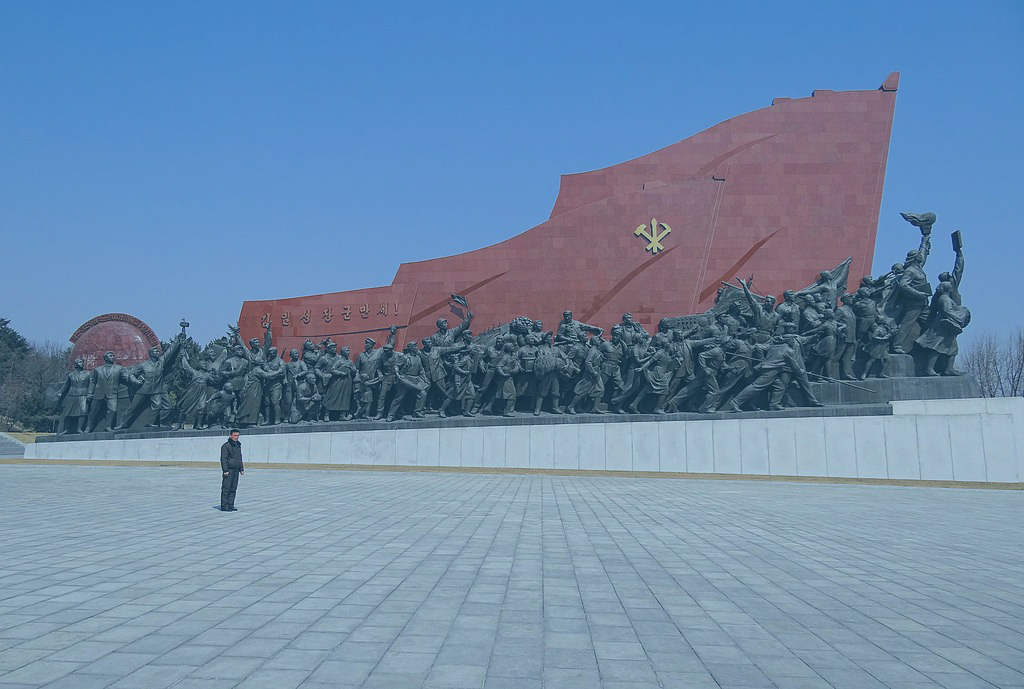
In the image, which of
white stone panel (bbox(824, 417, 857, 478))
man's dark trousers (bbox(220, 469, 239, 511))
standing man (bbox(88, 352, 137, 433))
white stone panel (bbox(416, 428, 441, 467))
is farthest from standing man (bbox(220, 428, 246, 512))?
white stone panel (bbox(824, 417, 857, 478))

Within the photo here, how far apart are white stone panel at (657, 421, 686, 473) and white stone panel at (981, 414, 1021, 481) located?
4.87 m

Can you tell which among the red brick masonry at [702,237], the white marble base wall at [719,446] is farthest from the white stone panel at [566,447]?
the red brick masonry at [702,237]

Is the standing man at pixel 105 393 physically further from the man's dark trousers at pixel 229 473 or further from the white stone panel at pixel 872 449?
the white stone panel at pixel 872 449

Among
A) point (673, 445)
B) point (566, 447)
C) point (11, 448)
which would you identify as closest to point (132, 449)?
point (11, 448)

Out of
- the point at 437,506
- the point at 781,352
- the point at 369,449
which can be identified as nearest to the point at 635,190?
the point at 781,352

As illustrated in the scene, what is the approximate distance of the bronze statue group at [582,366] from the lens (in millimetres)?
13391

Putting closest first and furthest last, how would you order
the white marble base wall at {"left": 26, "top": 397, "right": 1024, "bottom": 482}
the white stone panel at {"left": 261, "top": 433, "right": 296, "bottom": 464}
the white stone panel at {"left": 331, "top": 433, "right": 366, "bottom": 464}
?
the white marble base wall at {"left": 26, "top": 397, "right": 1024, "bottom": 482}, the white stone panel at {"left": 331, "top": 433, "right": 366, "bottom": 464}, the white stone panel at {"left": 261, "top": 433, "right": 296, "bottom": 464}

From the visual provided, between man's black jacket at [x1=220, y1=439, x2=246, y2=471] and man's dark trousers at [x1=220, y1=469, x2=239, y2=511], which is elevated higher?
man's black jacket at [x1=220, y1=439, x2=246, y2=471]

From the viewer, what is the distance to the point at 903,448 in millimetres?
12312

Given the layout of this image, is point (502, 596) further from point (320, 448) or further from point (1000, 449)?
point (1000, 449)

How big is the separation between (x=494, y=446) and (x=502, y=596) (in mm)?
10005

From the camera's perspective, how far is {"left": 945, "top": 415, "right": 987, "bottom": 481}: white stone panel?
12.0 metres

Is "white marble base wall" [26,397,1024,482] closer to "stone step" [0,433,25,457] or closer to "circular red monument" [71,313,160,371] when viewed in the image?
"stone step" [0,433,25,457]

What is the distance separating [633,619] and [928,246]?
13.3 meters
